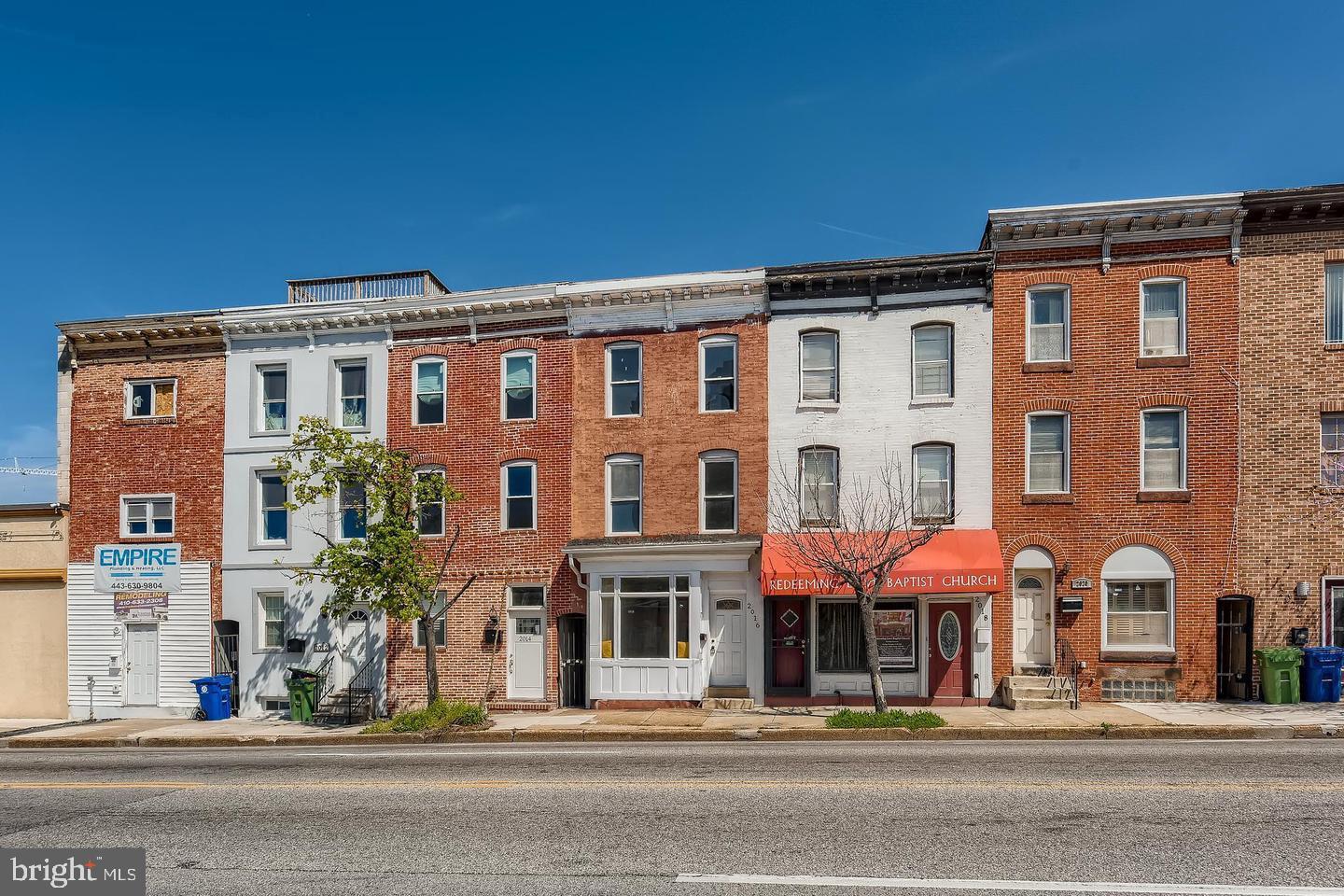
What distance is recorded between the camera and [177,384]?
23.7m

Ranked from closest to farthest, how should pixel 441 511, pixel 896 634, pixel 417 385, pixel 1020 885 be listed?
pixel 1020 885
pixel 896 634
pixel 441 511
pixel 417 385

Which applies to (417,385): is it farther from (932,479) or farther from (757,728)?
(932,479)

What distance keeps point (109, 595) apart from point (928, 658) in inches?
800

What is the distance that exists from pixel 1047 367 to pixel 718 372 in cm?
711

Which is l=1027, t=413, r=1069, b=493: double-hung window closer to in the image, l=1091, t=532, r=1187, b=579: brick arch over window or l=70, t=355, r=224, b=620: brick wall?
l=1091, t=532, r=1187, b=579: brick arch over window

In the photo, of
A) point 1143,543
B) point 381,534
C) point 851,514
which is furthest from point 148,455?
point 1143,543

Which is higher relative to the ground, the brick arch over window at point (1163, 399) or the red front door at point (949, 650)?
the brick arch over window at point (1163, 399)

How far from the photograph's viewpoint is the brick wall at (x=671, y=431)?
20.6 meters

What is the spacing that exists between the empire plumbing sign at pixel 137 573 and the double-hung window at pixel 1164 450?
22914 mm

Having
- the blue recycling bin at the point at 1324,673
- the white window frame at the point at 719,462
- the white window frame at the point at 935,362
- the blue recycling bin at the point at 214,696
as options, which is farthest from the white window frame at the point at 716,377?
the blue recycling bin at the point at 214,696

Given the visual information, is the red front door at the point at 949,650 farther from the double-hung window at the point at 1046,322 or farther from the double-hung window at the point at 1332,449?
the double-hung window at the point at 1332,449

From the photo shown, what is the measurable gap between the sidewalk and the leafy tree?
2.57m

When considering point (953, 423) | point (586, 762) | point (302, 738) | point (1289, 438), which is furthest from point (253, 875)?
point (1289, 438)

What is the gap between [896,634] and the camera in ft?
64.6
